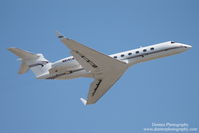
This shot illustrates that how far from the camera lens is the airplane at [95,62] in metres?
24.4

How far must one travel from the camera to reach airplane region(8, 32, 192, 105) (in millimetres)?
24422

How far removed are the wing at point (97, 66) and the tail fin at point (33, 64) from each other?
411 cm

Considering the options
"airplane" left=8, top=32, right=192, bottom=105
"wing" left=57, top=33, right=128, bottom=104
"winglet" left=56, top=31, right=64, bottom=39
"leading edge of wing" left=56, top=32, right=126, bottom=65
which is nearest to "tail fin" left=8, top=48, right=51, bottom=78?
"airplane" left=8, top=32, right=192, bottom=105

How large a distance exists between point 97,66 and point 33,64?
232 inches

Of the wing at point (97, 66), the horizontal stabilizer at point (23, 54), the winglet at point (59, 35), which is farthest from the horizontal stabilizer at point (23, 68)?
the winglet at point (59, 35)

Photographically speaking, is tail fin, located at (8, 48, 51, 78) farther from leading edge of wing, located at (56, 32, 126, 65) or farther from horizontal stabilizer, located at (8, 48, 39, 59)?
leading edge of wing, located at (56, 32, 126, 65)

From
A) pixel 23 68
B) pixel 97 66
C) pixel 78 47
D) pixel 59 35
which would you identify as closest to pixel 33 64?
pixel 23 68

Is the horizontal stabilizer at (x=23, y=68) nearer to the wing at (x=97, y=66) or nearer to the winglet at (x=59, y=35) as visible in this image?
the wing at (x=97, y=66)

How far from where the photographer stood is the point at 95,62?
24.8 meters

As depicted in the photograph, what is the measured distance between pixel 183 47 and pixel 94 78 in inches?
290

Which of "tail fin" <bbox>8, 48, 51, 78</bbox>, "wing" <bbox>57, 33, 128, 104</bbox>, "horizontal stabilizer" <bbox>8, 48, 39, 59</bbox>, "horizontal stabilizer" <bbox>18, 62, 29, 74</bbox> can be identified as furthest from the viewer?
"horizontal stabilizer" <bbox>18, 62, 29, 74</bbox>

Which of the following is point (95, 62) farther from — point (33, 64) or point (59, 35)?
point (33, 64)

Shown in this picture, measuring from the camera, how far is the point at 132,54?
25.5 meters

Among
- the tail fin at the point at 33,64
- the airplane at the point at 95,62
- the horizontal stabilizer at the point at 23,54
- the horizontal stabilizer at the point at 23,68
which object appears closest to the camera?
the airplane at the point at 95,62
